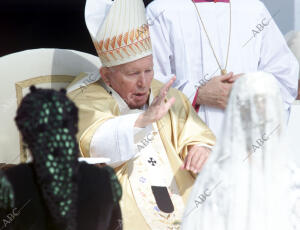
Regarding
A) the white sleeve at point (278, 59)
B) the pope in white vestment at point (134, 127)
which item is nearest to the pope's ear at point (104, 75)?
the pope in white vestment at point (134, 127)

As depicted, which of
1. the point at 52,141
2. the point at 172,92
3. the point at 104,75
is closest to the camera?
the point at 52,141

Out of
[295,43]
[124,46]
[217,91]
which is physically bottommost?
[295,43]

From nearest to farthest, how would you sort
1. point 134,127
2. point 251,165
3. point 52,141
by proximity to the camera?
point 52,141 → point 251,165 → point 134,127

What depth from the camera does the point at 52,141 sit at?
2.38 meters

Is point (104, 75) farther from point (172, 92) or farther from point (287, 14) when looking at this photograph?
point (287, 14)

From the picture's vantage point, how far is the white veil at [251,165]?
2619 mm

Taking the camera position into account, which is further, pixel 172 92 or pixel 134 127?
pixel 172 92

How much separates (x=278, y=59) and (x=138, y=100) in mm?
1223

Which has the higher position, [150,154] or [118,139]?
[118,139]

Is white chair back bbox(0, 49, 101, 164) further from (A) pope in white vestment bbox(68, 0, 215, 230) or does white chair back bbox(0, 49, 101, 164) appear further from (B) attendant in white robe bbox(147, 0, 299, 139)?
(B) attendant in white robe bbox(147, 0, 299, 139)

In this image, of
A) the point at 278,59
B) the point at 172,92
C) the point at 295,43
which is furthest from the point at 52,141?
the point at 295,43

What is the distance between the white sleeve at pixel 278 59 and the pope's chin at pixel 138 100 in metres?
1.08

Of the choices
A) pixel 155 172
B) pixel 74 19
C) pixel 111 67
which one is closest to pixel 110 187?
pixel 155 172

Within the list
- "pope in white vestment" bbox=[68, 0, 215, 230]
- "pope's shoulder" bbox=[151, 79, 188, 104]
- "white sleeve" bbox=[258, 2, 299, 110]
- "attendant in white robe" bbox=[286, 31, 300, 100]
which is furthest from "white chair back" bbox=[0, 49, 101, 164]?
"attendant in white robe" bbox=[286, 31, 300, 100]
